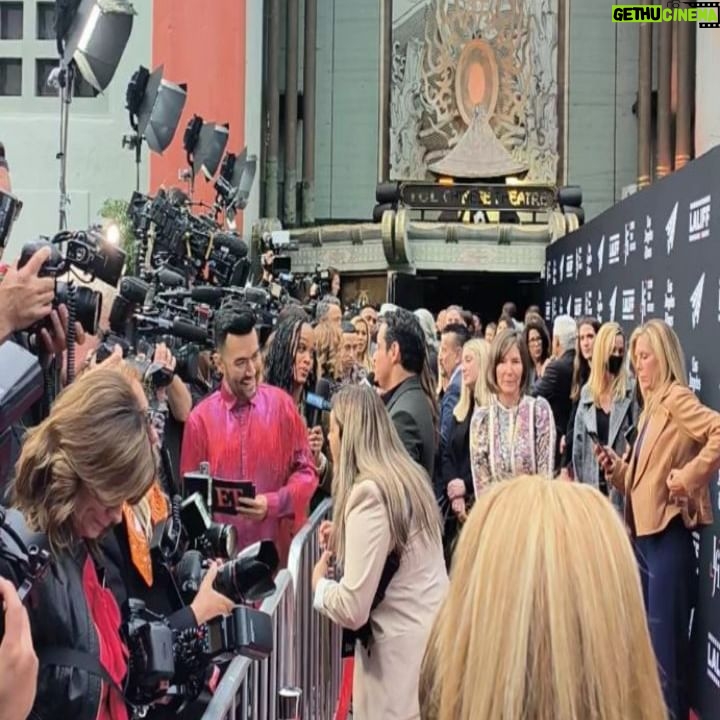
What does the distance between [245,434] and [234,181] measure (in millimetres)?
9122

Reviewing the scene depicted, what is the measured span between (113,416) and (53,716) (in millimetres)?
502

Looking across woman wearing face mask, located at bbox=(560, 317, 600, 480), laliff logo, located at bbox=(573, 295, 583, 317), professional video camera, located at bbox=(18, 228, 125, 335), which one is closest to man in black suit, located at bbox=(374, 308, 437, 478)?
professional video camera, located at bbox=(18, 228, 125, 335)

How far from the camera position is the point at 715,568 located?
4.35 m

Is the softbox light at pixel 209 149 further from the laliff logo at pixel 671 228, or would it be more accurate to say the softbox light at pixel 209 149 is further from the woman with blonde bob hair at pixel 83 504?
the woman with blonde bob hair at pixel 83 504

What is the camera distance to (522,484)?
4.95 ft

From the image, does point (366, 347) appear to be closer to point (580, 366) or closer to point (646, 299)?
point (580, 366)

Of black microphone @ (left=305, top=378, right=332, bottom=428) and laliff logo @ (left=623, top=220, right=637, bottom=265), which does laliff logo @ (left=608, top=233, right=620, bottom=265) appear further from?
black microphone @ (left=305, top=378, right=332, bottom=428)

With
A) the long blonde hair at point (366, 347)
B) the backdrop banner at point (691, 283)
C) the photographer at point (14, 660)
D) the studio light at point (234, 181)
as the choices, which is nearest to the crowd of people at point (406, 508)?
the photographer at point (14, 660)

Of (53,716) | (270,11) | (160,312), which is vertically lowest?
(53,716)

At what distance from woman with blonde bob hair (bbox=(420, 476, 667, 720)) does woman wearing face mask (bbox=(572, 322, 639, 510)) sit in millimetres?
4402

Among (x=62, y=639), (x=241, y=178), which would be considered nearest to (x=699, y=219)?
(x=62, y=639)

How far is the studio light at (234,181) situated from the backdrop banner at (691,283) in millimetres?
4277

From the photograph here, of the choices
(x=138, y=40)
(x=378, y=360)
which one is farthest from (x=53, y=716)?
(x=138, y=40)

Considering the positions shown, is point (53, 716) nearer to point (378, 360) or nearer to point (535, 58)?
point (378, 360)
